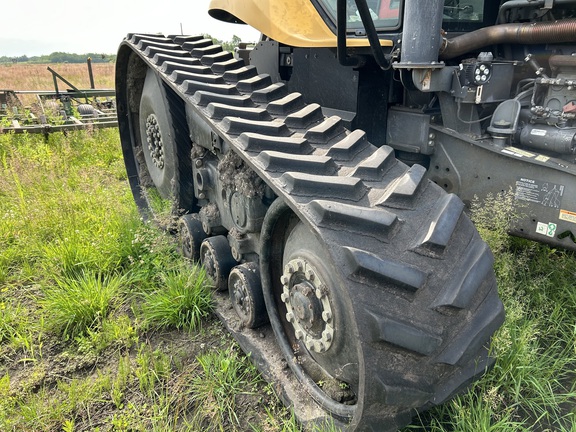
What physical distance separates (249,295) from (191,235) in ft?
2.91

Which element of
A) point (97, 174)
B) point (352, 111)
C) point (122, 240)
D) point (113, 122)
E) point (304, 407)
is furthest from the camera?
point (113, 122)

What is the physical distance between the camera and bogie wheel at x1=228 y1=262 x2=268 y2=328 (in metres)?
2.50

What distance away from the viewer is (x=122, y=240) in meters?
3.65

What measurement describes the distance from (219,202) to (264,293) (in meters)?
0.81

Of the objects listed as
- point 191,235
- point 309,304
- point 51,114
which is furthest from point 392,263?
point 51,114

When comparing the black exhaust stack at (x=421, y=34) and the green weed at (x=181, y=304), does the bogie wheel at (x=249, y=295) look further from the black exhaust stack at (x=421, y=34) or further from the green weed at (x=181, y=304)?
the black exhaust stack at (x=421, y=34)

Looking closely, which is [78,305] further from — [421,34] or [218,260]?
[421,34]

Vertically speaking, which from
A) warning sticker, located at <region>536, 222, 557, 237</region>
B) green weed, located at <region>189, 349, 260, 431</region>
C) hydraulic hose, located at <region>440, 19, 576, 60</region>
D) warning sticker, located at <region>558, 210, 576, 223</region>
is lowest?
green weed, located at <region>189, 349, 260, 431</region>

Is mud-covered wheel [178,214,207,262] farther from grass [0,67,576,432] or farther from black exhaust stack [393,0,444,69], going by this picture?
black exhaust stack [393,0,444,69]

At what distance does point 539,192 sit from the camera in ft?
7.60

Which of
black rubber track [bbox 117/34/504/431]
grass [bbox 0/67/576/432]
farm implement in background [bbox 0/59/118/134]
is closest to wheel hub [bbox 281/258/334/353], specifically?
black rubber track [bbox 117/34/504/431]

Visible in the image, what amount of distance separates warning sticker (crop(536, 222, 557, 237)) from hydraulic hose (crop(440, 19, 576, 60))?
2.75 ft

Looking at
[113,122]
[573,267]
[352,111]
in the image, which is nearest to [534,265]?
[573,267]

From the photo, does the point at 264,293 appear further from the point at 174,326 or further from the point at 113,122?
the point at 113,122
